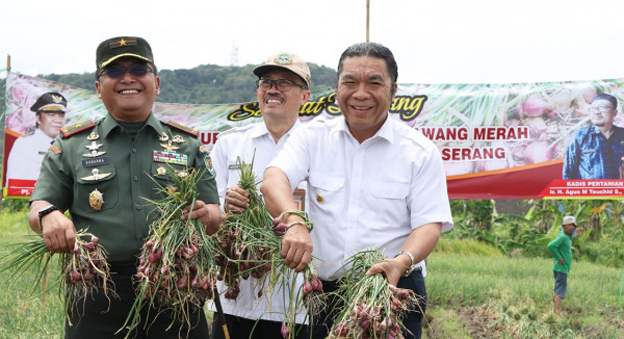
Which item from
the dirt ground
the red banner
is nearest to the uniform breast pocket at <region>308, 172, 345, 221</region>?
the dirt ground

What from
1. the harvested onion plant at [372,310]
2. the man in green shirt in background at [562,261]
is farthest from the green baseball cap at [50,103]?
the man in green shirt in background at [562,261]

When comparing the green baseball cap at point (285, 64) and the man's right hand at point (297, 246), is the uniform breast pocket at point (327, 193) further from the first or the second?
the green baseball cap at point (285, 64)

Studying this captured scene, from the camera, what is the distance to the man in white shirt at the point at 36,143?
6277 millimetres

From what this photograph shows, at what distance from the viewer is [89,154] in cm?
273

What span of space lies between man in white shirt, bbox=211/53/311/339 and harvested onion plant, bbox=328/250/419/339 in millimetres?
1089

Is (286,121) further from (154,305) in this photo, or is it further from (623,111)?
(623,111)

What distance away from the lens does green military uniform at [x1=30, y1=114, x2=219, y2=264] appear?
2648 mm

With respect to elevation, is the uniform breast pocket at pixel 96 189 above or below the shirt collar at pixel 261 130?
below

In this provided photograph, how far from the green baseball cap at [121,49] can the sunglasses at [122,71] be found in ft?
0.10

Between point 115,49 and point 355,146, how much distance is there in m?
1.10

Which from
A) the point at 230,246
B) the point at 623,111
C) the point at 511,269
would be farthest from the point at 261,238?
the point at 511,269

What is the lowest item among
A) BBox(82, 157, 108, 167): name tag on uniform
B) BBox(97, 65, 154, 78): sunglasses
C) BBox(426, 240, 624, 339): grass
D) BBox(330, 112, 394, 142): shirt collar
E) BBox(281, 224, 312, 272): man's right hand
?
BBox(426, 240, 624, 339): grass

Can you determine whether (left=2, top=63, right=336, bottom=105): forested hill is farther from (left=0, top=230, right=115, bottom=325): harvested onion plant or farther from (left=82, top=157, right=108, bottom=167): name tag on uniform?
(left=0, top=230, right=115, bottom=325): harvested onion plant

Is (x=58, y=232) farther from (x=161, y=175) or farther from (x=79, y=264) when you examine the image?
(x=161, y=175)
